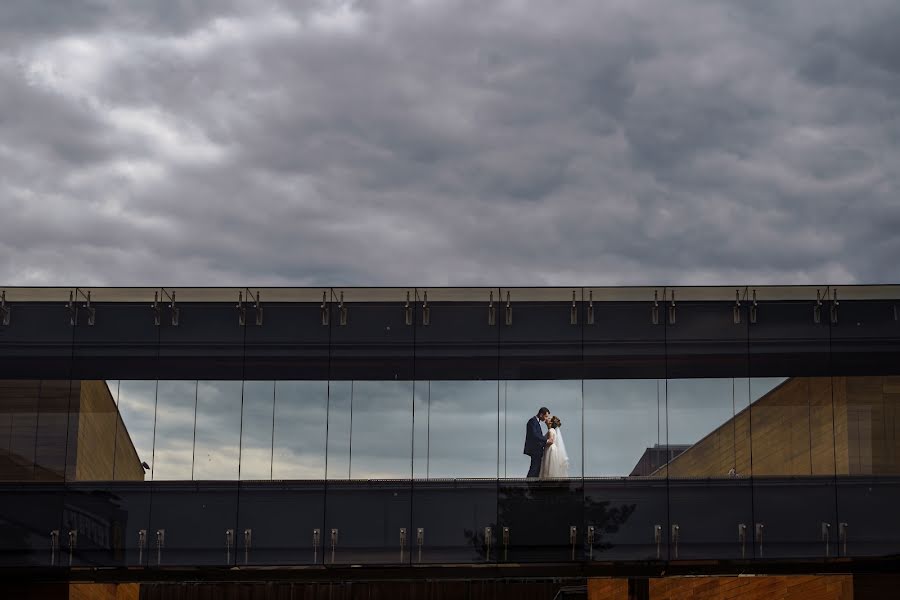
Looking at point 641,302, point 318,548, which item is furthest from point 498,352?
point 318,548

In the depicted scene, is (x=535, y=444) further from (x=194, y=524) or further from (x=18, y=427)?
(x=18, y=427)

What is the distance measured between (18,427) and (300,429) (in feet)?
19.6

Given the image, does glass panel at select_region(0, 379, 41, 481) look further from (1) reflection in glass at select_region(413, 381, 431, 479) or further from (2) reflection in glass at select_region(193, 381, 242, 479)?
(1) reflection in glass at select_region(413, 381, 431, 479)

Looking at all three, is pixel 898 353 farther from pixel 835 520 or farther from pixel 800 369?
pixel 835 520

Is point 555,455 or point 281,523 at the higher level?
point 555,455

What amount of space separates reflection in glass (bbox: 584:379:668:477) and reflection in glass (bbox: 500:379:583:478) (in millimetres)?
236

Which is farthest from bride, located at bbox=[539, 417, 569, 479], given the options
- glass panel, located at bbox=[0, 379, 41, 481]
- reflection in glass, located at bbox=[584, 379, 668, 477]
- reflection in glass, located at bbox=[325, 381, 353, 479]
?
glass panel, located at bbox=[0, 379, 41, 481]

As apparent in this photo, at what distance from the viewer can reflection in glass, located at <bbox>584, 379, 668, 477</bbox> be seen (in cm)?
2723

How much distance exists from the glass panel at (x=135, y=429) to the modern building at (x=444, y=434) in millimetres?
47

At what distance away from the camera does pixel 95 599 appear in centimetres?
3072

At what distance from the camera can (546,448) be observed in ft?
90.2

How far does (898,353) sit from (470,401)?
9168 mm

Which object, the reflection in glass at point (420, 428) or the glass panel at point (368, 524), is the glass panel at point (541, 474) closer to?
the reflection in glass at point (420, 428)

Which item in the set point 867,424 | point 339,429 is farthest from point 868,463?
point 339,429
